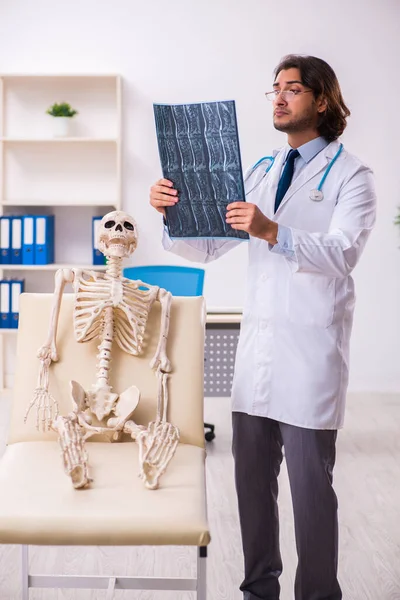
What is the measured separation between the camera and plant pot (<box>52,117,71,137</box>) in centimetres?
428

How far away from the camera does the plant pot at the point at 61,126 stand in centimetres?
428

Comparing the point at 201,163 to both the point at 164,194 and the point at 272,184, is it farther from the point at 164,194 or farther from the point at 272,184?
the point at 272,184

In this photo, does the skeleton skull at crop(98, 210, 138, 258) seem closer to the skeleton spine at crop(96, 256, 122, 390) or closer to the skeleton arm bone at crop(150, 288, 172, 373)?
the skeleton spine at crop(96, 256, 122, 390)

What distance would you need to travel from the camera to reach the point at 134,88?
441 centimetres

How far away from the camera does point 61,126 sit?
4285 millimetres

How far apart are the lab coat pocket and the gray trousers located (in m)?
0.25

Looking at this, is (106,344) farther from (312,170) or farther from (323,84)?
(323,84)

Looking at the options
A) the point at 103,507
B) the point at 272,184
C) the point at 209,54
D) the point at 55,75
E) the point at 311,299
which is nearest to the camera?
the point at 103,507

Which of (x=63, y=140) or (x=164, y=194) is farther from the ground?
(x=63, y=140)

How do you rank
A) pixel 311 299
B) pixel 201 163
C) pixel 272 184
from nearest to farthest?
pixel 201 163, pixel 311 299, pixel 272 184

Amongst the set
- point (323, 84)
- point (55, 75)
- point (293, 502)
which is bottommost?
point (293, 502)

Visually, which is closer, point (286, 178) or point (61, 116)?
point (286, 178)

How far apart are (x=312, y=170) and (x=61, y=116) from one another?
2.75 metres

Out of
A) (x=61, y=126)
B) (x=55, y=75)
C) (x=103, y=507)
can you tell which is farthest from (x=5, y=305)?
(x=103, y=507)
